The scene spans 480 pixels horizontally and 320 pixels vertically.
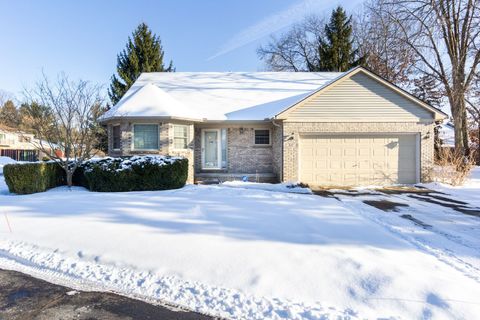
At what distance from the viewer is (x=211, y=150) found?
14000 millimetres

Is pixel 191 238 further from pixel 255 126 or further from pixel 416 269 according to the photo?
pixel 255 126

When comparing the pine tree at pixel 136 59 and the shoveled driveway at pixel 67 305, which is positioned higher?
the pine tree at pixel 136 59

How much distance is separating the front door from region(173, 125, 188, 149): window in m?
1.05

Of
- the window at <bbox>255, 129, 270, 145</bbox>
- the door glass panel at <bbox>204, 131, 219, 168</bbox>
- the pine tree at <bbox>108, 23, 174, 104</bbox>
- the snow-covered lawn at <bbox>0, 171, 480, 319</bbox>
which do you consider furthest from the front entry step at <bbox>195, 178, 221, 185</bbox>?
the pine tree at <bbox>108, 23, 174, 104</bbox>

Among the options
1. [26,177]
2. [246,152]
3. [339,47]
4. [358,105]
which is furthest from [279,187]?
[339,47]

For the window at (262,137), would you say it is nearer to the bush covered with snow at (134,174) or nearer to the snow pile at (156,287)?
the bush covered with snow at (134,174)

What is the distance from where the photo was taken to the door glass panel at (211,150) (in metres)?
14.0

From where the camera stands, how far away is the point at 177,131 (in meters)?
13.0

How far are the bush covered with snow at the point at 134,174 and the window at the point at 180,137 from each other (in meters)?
2.48

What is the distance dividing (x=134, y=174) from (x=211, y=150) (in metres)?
4.66

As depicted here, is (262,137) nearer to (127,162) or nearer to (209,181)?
(209,181)

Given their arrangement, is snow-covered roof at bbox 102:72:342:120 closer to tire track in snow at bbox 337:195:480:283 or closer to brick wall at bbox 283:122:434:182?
brick wall at bbox 283:122:434:182

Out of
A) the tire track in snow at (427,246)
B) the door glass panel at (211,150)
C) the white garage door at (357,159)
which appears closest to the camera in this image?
the tire track in snow at (427,246)

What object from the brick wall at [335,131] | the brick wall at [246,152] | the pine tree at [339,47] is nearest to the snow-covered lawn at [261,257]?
the brick wall at [335,131]
